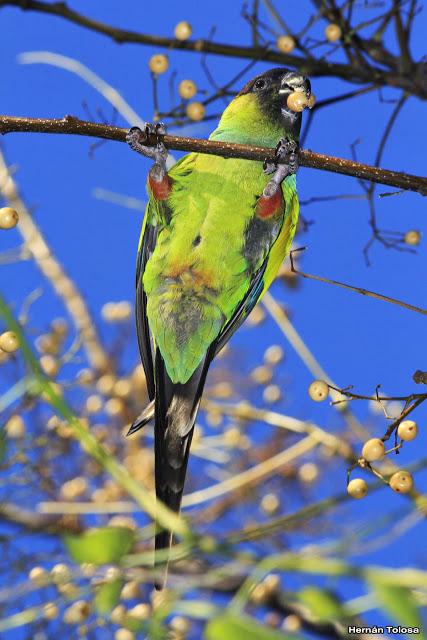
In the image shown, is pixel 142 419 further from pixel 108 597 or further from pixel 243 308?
pixel 108 597

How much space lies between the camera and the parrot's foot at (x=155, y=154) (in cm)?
130

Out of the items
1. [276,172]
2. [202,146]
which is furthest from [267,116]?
[202,146]

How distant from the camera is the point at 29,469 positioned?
151 centimetres

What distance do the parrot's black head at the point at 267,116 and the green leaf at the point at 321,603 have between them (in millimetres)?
1564

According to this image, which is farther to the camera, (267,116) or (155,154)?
(267,116)

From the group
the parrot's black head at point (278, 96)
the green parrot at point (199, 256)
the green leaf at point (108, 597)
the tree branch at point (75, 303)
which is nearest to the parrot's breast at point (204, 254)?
the green parrot at point (199, 256)

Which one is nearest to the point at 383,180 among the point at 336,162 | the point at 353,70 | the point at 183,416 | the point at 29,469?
the point at 336,162

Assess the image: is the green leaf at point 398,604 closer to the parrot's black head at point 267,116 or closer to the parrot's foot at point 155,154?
the parrot's foot at point 155,154

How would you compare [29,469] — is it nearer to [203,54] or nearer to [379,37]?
[203,54]

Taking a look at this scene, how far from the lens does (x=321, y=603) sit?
0.29 m

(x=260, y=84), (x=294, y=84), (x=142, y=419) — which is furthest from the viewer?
(x=260, y=84)

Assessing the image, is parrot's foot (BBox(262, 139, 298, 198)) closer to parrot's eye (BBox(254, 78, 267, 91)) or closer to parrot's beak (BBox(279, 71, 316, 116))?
parrot's beak (BBox(279, 71, 316, 116))

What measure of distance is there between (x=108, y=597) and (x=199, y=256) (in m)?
1.22

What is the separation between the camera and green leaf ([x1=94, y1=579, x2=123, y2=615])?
0.31m
